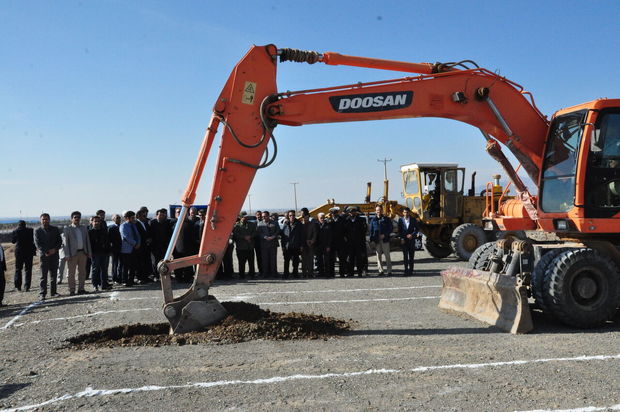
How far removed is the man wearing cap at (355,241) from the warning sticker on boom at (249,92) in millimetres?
7414

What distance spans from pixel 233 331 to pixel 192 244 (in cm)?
652

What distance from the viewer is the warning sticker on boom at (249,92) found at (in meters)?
7.25

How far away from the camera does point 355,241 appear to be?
14133mm

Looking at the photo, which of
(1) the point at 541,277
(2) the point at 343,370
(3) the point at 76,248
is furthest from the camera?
(3) the point at 76,248

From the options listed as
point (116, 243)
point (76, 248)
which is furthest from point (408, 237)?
point (76, 248)

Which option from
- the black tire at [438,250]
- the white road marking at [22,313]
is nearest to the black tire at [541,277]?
the white road marking at [22,313]

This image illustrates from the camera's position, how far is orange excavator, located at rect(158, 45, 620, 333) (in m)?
7.12

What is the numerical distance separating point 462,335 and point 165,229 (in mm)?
8726

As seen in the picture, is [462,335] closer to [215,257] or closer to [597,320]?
[597,320]

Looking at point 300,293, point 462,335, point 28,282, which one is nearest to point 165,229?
point 28,282

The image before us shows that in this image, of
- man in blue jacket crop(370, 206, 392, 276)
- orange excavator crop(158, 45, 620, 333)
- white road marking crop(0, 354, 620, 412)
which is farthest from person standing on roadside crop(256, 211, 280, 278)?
white road marking crop(0, 354, 620, 412)

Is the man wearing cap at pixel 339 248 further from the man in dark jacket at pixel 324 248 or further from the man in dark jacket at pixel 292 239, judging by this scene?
the man in dark jacket at pixel 292 239

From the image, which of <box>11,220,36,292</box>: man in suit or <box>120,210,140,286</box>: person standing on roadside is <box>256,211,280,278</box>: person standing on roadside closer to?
<box>120,210,140,286</box>: person standing on roadside

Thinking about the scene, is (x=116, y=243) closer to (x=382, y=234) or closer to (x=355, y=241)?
(x=355, y=241)
